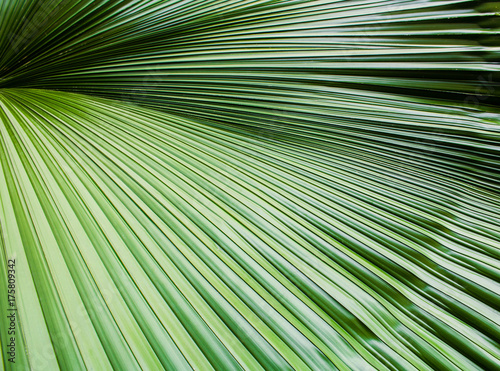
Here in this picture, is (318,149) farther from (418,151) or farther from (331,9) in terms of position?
(331,9)

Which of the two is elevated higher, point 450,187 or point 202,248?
point 450,187

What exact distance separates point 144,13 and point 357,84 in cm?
74

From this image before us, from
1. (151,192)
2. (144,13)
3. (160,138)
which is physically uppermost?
(144,13)

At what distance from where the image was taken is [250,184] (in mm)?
642

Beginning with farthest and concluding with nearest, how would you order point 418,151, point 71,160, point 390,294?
point 418,151
point 71,160
point 390,294

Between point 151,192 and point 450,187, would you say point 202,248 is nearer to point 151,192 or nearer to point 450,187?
point 151,192

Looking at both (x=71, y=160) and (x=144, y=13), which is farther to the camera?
(x=144, y=13)

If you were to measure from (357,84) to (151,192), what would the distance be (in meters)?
0.63

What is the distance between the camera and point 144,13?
0.93 meters

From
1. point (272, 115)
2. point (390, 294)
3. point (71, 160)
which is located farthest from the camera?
point (272, 115)

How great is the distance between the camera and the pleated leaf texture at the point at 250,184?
0.40m

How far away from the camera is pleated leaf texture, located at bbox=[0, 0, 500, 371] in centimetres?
40

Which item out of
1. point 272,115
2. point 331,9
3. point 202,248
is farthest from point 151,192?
point 331,9

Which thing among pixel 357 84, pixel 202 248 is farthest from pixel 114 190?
pixel 357 84
